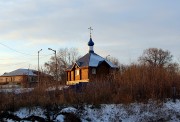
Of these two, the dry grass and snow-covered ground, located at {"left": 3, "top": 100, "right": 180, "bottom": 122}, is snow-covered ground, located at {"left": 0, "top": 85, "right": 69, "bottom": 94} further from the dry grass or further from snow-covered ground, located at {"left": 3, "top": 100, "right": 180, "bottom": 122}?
snow-covered ground, located at {"left": 3, "top": 100, "right": 180, "bottom": 122}

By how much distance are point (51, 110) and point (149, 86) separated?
7.16 meters

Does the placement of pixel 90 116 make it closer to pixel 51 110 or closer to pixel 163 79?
pixel 51 110

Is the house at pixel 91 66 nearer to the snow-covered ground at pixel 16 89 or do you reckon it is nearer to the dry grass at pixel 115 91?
the dry grass at pixel 115 91

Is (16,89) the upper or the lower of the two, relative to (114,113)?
upper

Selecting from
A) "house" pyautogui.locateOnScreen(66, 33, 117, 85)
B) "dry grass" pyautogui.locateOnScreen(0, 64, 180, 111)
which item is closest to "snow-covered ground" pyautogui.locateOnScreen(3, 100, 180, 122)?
"dry grass" pyautogui.locateOnScreen(0, 64, 180, 111)

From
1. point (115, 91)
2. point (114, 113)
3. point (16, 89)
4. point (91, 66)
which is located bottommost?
point (114, 113)

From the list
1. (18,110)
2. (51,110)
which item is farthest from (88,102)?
(18,110)

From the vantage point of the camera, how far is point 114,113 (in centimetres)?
1906

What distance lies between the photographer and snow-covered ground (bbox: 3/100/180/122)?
59.5ft

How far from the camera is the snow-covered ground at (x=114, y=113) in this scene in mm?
Answer: 18125

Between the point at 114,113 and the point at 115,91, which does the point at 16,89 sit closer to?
the point at 114,113

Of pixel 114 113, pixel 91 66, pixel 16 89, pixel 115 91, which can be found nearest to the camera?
pixel 114 113

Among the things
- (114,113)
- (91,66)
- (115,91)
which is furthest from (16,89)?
(91,66)

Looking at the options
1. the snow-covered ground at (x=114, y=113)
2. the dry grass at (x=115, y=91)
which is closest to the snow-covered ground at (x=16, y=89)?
the dry grass at (x=115, y=91)
